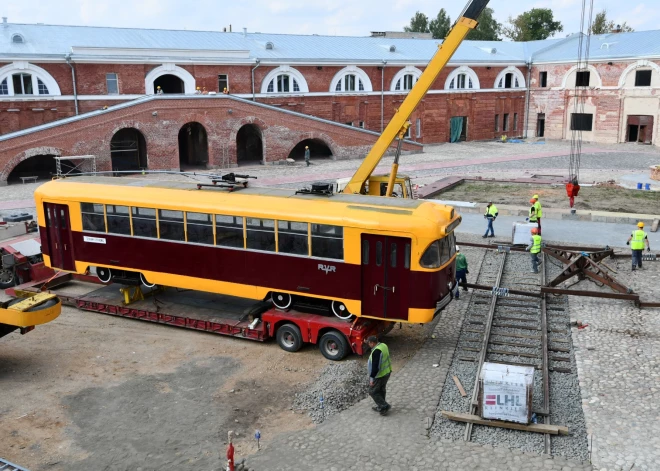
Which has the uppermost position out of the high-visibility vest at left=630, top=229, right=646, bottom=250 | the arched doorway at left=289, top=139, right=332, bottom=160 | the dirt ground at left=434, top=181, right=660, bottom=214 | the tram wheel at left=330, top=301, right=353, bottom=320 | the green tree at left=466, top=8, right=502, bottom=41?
the green tree at left=466, top=8, right=502, bottom=41

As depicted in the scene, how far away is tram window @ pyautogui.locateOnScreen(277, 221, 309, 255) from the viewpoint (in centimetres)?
1309

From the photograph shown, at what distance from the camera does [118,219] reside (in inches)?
589

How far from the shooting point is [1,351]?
13.6 m

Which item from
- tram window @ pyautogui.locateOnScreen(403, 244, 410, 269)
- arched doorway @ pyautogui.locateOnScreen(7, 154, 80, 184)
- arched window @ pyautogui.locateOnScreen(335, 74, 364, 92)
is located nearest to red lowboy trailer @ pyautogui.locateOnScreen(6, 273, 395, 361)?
tram window @ pyautogui.locateOnScreen(403, 244, 410, 269)

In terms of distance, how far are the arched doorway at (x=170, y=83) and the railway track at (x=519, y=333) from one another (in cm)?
3089

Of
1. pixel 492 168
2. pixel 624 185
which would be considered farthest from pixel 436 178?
pixel 624 185

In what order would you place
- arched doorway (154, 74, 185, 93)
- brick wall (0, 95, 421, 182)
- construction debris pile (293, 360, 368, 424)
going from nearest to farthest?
construction debris pile (293, 360, 368, 424), brick wall (0, 95, 421, 182), arched doorway (154, 74, 185, 93)

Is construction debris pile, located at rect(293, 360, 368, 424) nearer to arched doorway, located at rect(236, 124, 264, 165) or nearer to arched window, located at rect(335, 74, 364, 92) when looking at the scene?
arched doorway, located at rect(236, 124, 264, 165)

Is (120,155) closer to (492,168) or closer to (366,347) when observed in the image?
(492,168)

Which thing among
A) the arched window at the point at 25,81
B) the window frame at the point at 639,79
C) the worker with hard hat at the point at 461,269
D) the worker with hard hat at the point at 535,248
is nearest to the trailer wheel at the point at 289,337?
the worker with hard hat at the point at 461,269

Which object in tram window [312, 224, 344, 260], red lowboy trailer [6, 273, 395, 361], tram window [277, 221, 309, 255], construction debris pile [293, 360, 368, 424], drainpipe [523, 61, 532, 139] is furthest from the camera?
drainpipe [523, 61, 532, 139]

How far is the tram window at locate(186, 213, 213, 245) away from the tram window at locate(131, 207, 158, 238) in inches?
36.3

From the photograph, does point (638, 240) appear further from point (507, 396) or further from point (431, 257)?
point (507, 396)

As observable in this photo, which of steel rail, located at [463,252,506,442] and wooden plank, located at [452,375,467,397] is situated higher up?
steel rail, located at [463,252,506,442]
